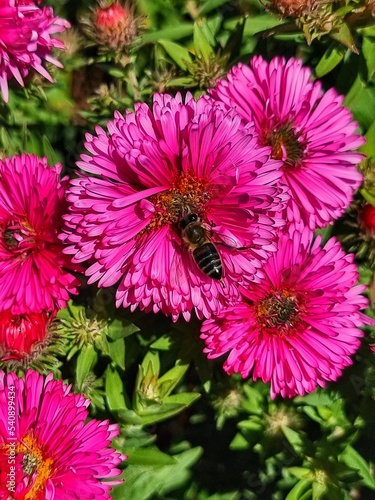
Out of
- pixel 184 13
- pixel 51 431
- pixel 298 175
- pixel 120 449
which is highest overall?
pixel 184 13

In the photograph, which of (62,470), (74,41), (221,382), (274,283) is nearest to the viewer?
(62,470)

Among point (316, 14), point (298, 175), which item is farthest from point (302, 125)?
point (316, 14)

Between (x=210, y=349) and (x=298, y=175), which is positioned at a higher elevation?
(x=298, y=175)

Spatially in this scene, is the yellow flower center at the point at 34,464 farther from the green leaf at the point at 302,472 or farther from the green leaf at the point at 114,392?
the green leaf at the point at 302,472

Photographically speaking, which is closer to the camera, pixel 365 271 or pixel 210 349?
pixel 210 349

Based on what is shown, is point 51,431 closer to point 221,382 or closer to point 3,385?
point 3,385

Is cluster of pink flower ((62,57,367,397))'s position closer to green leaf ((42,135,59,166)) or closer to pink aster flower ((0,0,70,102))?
pink aster flower ((0,0,70,102))

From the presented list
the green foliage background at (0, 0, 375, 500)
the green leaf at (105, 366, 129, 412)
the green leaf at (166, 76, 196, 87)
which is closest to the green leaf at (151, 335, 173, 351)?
the green foliage background at (0, 0, 375, 500)
